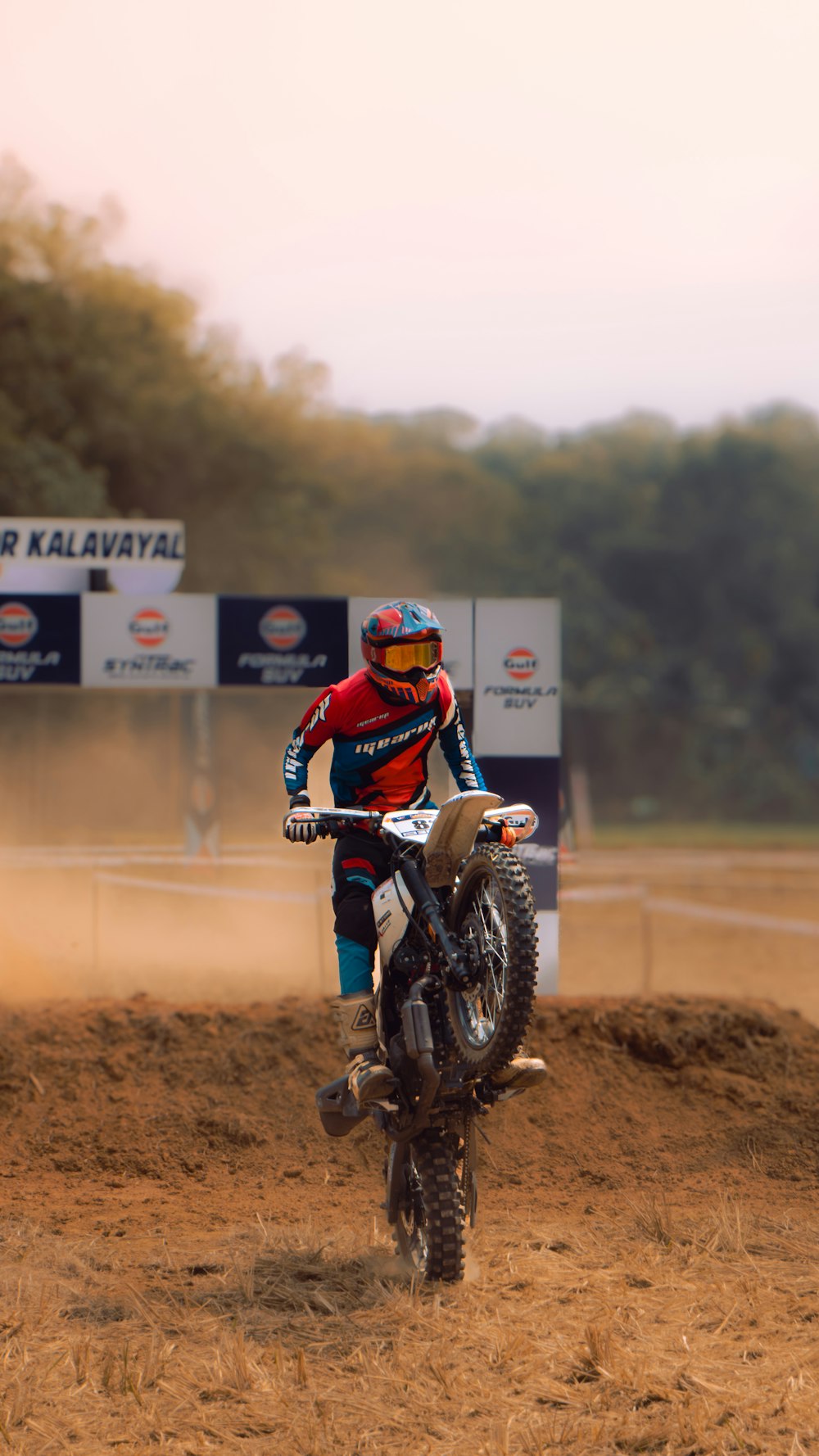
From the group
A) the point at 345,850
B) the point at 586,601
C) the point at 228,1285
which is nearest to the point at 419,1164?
the point at 228,1285

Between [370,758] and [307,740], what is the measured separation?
10.9 inches

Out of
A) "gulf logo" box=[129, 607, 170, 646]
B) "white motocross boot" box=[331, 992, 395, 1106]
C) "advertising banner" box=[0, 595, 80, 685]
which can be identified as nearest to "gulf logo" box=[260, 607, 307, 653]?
"gulf logo" box=[129, 607, 170, 646]

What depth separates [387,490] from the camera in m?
55.0

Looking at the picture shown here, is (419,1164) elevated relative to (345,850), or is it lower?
lower

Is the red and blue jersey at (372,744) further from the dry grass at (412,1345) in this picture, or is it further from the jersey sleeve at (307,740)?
the dry grass at (412,1345)

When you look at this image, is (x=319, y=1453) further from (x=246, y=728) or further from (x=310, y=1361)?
(x=246, y=728)

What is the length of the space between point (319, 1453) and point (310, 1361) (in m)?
0.70

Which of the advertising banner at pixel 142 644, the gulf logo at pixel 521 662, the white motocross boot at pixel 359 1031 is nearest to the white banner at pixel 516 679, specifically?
the gulf logo at pixel 521 662

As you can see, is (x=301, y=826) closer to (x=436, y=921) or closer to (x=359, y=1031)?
(x=436, y=921)

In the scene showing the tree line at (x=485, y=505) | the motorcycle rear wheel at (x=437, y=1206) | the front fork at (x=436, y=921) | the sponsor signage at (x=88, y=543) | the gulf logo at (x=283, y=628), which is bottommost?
the motorcycle rear wheel at (x=437, y=1206)

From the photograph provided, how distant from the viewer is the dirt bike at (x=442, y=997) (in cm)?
533

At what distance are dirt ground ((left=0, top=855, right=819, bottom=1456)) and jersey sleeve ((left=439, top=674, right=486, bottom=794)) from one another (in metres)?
1.97

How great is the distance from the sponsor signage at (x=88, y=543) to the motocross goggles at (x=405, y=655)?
16.4 ft

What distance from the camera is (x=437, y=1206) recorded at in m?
5.76
